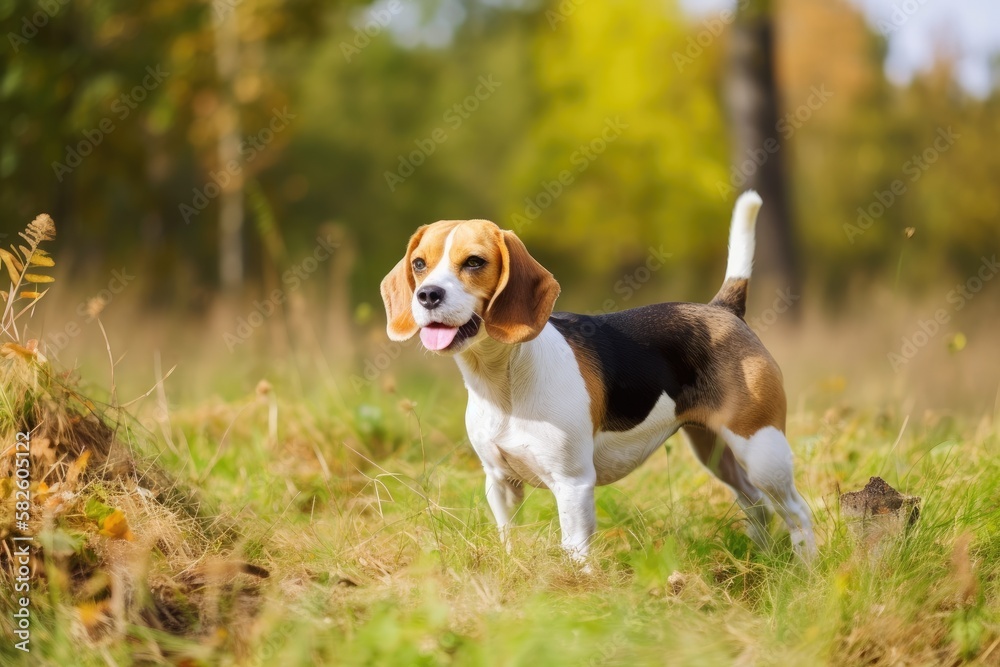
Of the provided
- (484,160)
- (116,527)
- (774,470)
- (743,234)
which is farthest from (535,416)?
(484,160)

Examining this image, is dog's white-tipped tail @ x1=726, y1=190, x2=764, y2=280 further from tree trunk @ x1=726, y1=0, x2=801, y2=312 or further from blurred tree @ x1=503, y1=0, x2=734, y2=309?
blurred tree @ x1=503, y1=0, x2=734, y2=309

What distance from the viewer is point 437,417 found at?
605cm

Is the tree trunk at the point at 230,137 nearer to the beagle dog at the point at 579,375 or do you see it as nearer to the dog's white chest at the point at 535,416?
the beagle dog at the point at 579,375

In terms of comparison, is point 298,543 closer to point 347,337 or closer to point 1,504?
point 1,504

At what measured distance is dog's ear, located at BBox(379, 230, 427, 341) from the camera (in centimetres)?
364

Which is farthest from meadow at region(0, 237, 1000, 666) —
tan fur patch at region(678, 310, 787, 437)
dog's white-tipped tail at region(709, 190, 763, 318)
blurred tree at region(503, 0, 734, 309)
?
blurred tree at region(503, 0, 734, 309)

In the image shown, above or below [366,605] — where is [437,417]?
below

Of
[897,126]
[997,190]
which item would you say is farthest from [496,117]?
[997,190]

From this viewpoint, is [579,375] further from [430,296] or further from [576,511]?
[430,296]

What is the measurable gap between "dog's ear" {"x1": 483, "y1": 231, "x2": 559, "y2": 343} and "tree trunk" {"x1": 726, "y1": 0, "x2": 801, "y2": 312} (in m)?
8.25

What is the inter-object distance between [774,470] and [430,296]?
1731mm

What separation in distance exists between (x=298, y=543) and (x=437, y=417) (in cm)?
230

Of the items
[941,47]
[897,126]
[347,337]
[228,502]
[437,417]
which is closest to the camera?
[228,502]

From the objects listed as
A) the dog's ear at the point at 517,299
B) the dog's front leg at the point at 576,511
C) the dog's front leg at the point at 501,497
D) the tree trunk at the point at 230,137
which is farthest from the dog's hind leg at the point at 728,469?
the tree trunk at the point at 230,137
